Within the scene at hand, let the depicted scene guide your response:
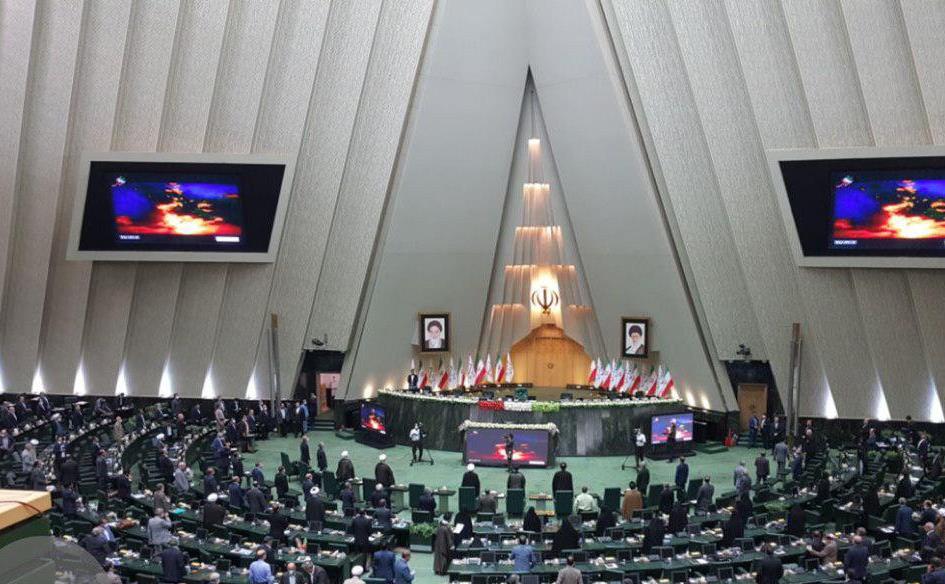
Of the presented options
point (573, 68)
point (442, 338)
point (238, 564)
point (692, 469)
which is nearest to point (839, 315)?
point (692, 469)

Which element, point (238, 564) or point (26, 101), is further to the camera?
point (26, 101)

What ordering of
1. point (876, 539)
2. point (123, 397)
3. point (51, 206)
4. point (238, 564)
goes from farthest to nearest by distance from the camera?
point (123, 397) < point (51, 206) < point (876, 539) < point (238, 564)

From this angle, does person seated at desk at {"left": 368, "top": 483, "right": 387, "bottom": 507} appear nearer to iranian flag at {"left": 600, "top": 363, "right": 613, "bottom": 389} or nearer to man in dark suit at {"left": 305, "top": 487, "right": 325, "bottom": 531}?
man in dark suit at {"left": 305, "top": 487, "right": 325, "bottom": 531}

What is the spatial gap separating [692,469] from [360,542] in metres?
12.3

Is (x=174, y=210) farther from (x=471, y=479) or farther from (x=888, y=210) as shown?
(x=888, y=210)

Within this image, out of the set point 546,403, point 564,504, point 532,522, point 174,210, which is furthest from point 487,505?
point 174,210

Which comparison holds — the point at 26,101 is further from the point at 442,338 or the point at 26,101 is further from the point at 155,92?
the point at 442,338

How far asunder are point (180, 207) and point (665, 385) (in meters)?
14.7

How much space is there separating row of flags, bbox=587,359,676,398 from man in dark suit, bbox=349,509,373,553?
15.8 metres

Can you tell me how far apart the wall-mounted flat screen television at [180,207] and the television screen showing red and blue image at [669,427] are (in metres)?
11.4

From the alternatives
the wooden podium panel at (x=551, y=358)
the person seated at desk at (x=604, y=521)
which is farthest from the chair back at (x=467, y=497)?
the wooden podium panel at (x=551, y=358)

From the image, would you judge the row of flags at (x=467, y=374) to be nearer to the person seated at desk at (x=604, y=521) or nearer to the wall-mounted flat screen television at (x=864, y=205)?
the wall-mounted flat screen television at (x=864, y=205)

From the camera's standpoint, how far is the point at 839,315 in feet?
90.7

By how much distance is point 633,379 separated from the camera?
32.2m
